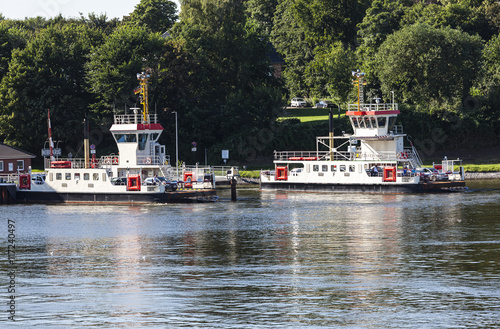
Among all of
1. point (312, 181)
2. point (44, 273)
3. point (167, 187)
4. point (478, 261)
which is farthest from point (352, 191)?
point (44, 273)

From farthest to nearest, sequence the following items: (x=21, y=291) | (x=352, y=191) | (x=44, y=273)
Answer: (x=352, y=191)
(x=44, y=273)
(x=21, y=291)

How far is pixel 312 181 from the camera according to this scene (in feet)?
301

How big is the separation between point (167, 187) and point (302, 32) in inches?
2746

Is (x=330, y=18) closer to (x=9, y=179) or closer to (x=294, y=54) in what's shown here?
(x=294, y=54)

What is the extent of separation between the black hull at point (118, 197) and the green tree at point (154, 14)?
68.8 m

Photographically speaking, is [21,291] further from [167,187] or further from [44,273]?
[167,187]

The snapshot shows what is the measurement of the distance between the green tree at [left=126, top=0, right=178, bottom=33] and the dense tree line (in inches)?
1128

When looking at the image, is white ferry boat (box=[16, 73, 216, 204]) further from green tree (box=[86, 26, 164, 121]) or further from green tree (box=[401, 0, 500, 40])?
green tree (box=[401, 0, 500, 40])

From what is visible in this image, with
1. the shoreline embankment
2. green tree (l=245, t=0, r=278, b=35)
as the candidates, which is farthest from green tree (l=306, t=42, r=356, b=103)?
green tree (l=245, t=0, r=278, b=35)

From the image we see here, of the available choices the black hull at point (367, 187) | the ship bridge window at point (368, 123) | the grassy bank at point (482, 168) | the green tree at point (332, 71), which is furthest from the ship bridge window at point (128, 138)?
the green tree at point (332, 71)

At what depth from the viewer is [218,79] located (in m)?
118

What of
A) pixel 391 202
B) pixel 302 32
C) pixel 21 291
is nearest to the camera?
pixel 21 291

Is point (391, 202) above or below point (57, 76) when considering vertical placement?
below

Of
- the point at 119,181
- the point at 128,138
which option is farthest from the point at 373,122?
the point at 119,181
